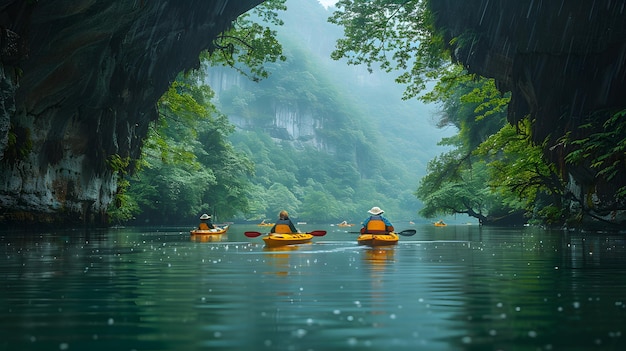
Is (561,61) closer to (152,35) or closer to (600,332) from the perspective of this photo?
(152,35)

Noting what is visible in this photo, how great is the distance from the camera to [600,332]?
6.23 meters

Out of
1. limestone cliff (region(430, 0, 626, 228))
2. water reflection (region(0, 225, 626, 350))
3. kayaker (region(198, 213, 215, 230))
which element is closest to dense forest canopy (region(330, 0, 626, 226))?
limestone cliff (region(430, 0, 626, 228))

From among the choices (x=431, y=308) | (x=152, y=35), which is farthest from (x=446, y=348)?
(x=152, y=35)

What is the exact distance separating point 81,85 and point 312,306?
77.2 feet

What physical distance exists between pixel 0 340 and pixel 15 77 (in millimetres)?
18663

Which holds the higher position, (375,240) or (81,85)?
(81,85)

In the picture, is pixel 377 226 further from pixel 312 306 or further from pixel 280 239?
pixel 312 306

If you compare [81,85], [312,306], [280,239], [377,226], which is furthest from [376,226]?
[312,306]

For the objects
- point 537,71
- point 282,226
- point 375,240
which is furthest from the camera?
point 537,71

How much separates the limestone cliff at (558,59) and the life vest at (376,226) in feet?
25.8

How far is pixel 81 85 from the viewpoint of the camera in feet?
95.9

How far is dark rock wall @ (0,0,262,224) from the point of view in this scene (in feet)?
74.8

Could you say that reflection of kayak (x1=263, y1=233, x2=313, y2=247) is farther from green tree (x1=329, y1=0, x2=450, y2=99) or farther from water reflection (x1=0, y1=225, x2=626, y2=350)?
green tree (x1=329, y1=0, x2=450, y2=99)

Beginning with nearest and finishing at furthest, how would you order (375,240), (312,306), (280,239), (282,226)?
(312,306), (280,239), (375,240), (282,226)
